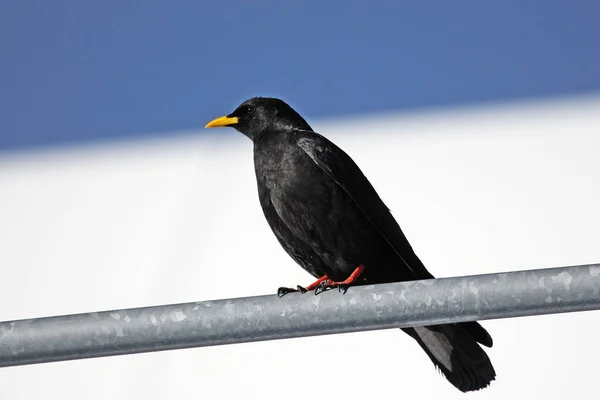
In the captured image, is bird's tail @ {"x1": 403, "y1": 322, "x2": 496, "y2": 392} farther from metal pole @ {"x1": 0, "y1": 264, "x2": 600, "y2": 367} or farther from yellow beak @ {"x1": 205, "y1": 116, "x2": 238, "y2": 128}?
yellow beak @ {"x1": 205, "y1": 116, "x2": 238, "y2": 128}

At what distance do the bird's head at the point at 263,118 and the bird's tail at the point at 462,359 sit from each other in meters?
1.19

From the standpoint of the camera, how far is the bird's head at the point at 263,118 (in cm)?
392

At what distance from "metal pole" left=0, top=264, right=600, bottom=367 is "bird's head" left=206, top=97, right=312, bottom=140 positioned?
6.36 ft

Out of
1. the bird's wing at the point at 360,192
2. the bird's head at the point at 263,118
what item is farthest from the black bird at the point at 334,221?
the bird's head at the point at 263,118

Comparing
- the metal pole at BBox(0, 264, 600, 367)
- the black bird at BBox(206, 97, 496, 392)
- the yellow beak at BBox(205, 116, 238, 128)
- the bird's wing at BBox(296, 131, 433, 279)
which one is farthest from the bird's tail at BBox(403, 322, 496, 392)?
the yellow beak at BBox(205, 116, 238, 128)

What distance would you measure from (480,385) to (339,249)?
2.45 ft

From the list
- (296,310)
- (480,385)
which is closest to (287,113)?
(480,385)

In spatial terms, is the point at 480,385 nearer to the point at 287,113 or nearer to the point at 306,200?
the point at 306,200

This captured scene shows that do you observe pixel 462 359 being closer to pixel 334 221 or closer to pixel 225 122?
pixel 334 221

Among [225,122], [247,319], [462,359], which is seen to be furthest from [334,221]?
[247,319]

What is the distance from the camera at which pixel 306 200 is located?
3416 millimetres

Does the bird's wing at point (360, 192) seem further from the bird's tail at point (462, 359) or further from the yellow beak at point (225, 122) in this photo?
the yellow beak at point (225, 122)

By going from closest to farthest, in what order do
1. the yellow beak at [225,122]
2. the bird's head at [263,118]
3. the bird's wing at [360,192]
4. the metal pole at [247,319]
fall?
the metal pole at [247,319], the bird's wing at [360,192], the bird's head at [263,118], the yellow beak at [225,122]

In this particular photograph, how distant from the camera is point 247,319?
76.7 inches
